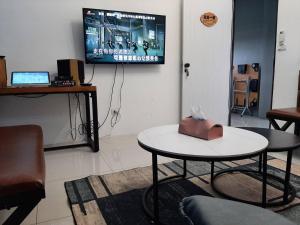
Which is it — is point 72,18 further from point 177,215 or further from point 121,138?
point 177,215

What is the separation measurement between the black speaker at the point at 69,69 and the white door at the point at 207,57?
5.22 ft

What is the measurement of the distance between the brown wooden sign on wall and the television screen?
67 centimetres

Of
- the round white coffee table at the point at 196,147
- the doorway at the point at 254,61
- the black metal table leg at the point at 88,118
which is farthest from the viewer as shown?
the doorway at the point at 254,61

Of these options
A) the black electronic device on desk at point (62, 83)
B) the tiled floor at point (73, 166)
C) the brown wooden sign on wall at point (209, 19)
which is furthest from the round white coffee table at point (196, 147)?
the brown wooden sign on wall at point (209, 19)

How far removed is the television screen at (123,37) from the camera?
119 inches

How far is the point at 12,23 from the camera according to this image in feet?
9.21

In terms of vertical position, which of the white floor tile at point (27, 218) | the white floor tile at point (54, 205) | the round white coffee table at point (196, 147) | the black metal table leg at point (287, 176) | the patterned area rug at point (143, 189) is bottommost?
the white floor tile at point (27, 218)

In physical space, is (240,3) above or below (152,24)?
above

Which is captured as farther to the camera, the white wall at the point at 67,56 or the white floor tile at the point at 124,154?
the white wall at the point at 67,56

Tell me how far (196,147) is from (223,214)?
672 millimetres

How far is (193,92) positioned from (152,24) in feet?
3.84

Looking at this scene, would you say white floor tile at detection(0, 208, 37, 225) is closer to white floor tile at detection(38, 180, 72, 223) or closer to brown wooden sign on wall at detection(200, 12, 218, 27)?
white floor tile at detection(38, 180, 72, 223)

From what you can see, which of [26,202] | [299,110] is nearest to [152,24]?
[299,110]

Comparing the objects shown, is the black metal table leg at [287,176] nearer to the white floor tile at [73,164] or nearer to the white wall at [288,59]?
the white floor tile at [73,164]
